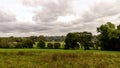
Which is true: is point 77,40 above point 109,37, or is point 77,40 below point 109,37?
below

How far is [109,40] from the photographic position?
82375 millimetres

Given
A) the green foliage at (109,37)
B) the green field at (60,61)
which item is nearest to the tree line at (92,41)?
the green foliage at (109,37)

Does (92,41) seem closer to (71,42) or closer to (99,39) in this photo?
(99,39)

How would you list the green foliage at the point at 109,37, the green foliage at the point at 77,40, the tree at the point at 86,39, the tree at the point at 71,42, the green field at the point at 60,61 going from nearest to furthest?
the green field at the point at 60,61, the green foliage at the point at 109,37, the tree at the point at 86,39, the green foliage at the point at 77,40, the tree at the point at 71,42

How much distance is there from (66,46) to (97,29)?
17093 mm

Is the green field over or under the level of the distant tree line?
under

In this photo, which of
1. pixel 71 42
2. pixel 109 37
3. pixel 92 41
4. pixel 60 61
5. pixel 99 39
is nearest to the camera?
pixel 60 61

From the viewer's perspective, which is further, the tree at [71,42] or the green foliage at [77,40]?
the tree at [71,42]

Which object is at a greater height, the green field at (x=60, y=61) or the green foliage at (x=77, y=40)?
the green foliage at (x=77, y=40)

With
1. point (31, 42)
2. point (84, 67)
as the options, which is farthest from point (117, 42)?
point (84, 67)

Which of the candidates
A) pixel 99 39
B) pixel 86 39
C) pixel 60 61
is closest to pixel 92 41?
pixel 86 39

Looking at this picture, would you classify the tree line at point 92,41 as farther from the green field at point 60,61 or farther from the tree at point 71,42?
the green field at point 60,61

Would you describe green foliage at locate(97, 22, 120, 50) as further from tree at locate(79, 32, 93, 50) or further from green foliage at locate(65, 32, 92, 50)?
green foliage at locate(65, 32, 92, 50)

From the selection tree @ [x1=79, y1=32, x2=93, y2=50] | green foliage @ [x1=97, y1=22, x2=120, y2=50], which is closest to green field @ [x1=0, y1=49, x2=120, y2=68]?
green foliage @ [x1=97, y1=22, x2=120, y2=50]
